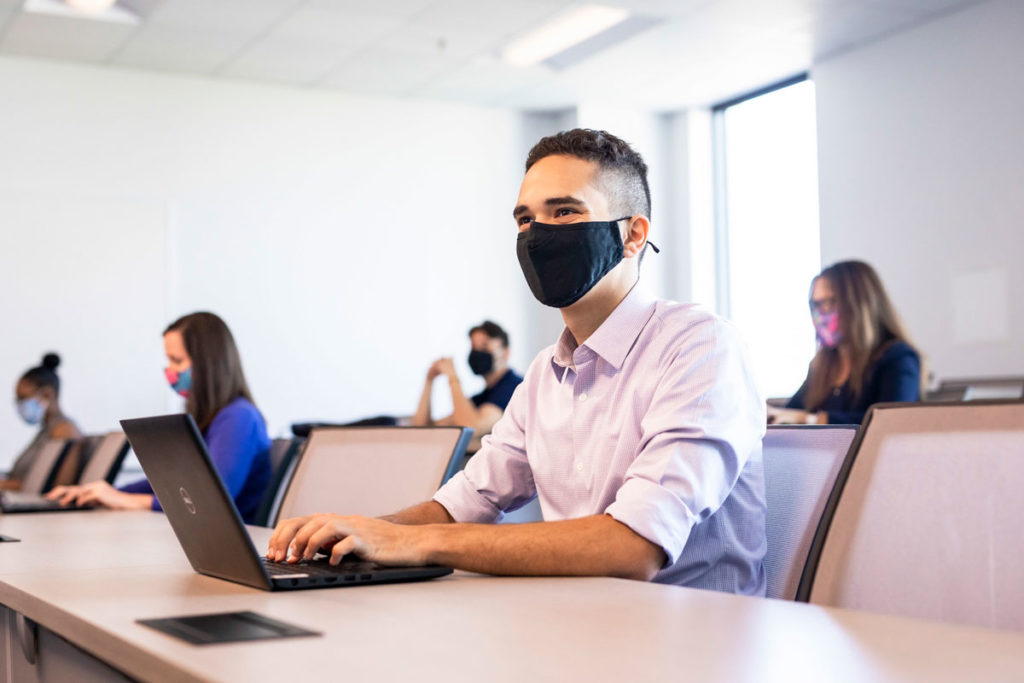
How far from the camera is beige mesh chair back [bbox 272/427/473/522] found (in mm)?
1924

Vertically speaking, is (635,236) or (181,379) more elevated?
(635,236)

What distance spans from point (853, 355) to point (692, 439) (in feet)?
7.57

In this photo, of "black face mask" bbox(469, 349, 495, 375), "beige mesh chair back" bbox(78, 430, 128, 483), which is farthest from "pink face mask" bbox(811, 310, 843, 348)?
"beige mesh chair back" bbox(78, 430, 128, 483)

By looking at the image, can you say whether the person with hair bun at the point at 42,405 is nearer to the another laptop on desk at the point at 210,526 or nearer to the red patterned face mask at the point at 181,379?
the red patterned face mask at the point at 181,379

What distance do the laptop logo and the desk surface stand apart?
88mm


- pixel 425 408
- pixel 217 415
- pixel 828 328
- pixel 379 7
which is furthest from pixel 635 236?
pixel 425 408

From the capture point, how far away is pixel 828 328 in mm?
3699

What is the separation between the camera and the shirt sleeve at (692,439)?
4.41 ft

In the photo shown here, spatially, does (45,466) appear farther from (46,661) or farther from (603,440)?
(603,440)

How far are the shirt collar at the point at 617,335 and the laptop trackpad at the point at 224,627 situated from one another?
719 mm

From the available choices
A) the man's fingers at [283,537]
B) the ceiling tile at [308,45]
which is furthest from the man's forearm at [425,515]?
the ceiling tile at [308,45]

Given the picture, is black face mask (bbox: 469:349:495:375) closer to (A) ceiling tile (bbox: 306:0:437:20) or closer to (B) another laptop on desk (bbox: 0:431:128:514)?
(A) ceiling tile (bbox: 306:0:437:20)

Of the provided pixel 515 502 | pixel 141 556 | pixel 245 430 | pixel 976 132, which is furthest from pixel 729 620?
pixel 976 132

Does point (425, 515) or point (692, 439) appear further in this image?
point (425, 515)
